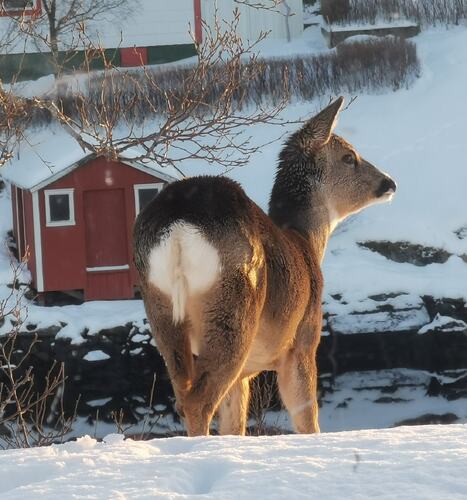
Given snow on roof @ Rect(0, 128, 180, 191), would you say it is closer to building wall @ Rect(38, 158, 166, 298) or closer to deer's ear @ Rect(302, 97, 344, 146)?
building wall @ Rect(38, 158, 166, 298)

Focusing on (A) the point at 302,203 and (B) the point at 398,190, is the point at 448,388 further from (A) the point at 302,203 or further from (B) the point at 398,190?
(A) the point at 302,203

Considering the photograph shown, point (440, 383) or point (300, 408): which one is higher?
point (300, 408)

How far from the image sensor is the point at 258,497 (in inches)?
136

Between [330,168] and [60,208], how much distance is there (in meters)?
13.3

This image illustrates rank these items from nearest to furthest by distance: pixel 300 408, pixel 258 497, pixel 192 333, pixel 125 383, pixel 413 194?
pixel 258 497 → pixel 192 333 → pixel 300 408 → pixel 125 383 → pixel 413 194

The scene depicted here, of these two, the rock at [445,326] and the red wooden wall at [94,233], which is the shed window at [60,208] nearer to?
the red wooden wall at [94,233]

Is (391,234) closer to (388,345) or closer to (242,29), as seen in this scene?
(388,345)

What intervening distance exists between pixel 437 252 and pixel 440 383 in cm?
331

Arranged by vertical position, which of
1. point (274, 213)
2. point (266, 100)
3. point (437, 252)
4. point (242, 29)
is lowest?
point (437, 252)

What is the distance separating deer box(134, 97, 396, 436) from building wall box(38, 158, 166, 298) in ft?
45.2

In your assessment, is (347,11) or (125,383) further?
(347,11)

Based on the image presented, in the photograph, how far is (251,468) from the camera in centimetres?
379

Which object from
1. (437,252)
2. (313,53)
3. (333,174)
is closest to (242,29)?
(313,53)

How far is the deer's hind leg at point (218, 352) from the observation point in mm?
5793
